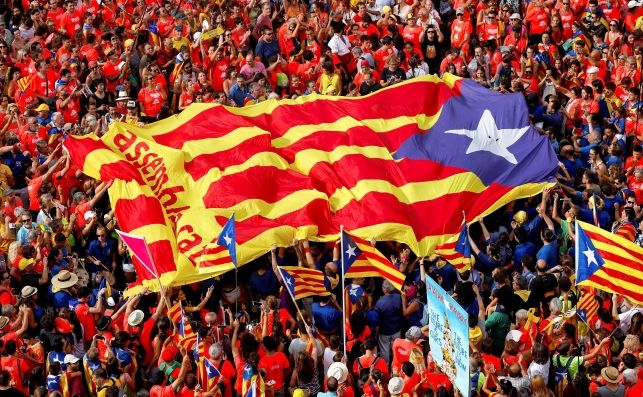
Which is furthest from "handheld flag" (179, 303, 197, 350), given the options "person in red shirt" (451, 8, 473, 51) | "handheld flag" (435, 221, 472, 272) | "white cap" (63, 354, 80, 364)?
"person in red shirt" (451, 8, 473, 51)

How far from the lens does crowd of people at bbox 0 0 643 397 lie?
19.8 metres

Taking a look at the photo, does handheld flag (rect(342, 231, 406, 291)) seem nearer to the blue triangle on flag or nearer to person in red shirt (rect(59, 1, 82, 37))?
the blue triangle on flag

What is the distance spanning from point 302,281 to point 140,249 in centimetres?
218

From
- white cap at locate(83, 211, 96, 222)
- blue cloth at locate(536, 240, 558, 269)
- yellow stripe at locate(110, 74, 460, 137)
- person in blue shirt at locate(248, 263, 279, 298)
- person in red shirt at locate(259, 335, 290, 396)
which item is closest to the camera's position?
person in red shirt at locate(259, 335, 290, 396)

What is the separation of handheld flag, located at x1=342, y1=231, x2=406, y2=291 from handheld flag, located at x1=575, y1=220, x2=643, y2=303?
7.70ft

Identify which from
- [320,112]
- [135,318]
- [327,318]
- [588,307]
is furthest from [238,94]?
[588,307]

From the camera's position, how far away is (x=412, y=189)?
2364cm

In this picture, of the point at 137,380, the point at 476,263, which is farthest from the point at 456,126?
the point at 137,380

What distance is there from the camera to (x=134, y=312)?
21.2 m

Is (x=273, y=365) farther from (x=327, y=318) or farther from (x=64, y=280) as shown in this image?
(x=64, y=280)

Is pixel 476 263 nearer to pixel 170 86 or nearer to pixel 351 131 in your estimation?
pixel 351 131

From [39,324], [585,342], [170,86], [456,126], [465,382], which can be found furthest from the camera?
[170,86]

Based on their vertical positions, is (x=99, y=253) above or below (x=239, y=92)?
below

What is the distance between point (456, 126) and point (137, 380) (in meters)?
7.07
